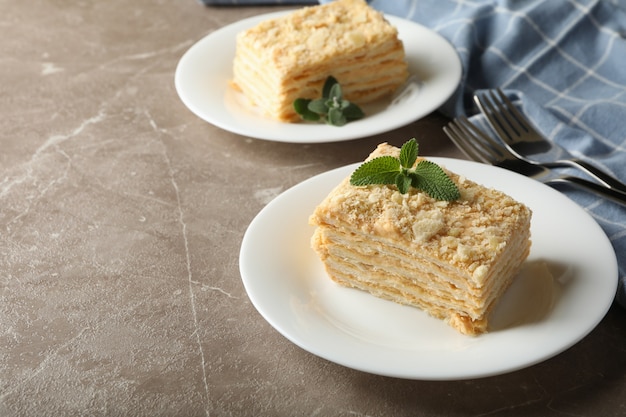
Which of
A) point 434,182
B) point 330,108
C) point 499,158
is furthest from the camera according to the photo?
point 330,108

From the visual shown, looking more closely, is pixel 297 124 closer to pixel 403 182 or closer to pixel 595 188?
pixel 403 182

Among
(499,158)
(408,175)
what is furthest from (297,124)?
(408,175)

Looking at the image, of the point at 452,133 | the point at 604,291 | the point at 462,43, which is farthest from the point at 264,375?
the point at 462,43

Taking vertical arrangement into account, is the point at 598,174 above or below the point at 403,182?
below

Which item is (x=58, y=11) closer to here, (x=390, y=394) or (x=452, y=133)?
(x=452, y=133)

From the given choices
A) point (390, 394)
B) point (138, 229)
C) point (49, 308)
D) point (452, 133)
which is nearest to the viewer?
point (390, 394)

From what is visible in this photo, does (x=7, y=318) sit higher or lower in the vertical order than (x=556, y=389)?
lower
